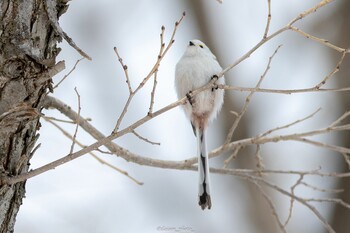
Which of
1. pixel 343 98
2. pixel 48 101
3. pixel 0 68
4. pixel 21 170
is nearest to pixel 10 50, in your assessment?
pixel 0 68

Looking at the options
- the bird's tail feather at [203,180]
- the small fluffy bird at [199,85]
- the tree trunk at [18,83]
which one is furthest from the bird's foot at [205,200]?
the tree trunk at [18,83]

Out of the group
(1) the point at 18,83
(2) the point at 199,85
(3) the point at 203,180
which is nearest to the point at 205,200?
(3) the point at 203,180

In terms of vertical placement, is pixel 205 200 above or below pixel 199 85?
below

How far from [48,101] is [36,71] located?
0.46 m

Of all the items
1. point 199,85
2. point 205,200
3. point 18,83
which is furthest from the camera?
point 199,85

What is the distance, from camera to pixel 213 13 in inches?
144

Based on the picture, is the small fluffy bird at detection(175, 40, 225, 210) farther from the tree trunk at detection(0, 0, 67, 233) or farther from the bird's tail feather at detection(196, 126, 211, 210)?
the tree trunk at detection(0, 0, 67, 233)

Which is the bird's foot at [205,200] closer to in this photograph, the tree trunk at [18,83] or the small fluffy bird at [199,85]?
the small fluffy bird at [199,85]

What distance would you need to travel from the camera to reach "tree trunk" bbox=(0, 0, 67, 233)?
1297 millimetres

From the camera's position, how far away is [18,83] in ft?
4.30

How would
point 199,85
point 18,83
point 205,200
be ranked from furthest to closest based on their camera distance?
point 199,85 < point 205,200 < point 18,83

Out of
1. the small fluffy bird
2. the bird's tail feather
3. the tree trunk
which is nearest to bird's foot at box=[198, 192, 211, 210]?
the bird's tail feather

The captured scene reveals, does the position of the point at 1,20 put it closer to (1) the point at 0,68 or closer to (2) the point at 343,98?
(1) the point at 0,68

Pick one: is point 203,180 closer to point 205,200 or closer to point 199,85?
point 205,200
